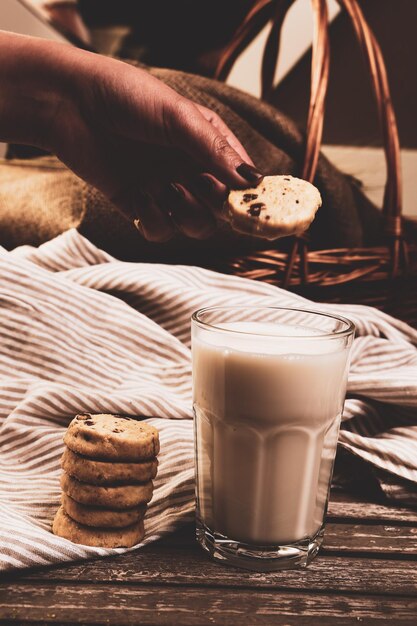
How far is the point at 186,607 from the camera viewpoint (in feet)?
1.98

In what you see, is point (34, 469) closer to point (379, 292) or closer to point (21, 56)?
point (21, 56)

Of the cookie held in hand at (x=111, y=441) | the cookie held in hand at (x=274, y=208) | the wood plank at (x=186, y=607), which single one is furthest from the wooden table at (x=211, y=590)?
the cookie held in hand at (x=274, y=208)

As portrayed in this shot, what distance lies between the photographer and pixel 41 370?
101 centimetres

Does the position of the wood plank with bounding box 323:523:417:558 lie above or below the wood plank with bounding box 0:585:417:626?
below

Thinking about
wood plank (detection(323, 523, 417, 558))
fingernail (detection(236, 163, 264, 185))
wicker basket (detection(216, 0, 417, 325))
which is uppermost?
fingernail (detection(236, 163, 264, 185))

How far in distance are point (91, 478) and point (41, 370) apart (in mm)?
371

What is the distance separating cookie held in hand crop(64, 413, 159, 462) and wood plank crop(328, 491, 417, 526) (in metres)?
0.25

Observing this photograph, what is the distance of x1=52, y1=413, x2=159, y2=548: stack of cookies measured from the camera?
0.67 metres

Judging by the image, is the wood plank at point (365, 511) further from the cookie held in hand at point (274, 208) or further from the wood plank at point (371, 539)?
the cookie held in hand at point (274, 208)

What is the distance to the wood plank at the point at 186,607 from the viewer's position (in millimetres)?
583

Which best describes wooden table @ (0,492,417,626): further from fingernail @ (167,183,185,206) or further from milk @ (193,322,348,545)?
fingernail @ (167,183,185,206)

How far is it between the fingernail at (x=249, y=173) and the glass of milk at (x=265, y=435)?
6.7 inches

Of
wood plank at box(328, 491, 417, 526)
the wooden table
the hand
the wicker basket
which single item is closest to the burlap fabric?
the wicker basket

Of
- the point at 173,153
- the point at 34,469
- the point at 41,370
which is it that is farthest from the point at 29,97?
the point at 34,469
